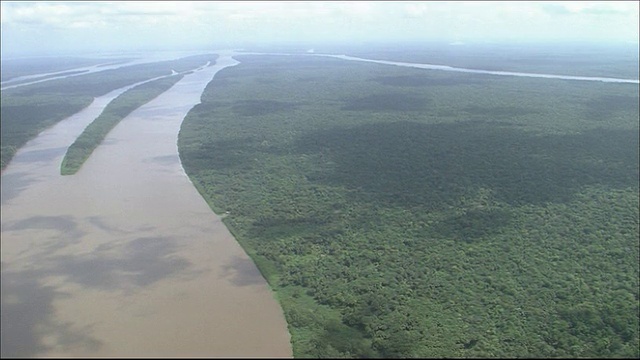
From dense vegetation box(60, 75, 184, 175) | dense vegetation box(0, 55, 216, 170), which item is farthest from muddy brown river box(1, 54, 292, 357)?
dense vegetation box(0, 55, 216, 170)

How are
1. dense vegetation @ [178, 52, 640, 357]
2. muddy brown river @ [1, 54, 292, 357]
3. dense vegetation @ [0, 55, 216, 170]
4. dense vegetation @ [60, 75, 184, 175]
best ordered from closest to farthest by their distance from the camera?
muddy brown river @ [1, 54, 292, 357]
dense vegetation @ [178, 52, 640, 357]
dense vegetation @ [60, 75, 184, 175]
dense vegetation @ [0, 55, 216, 170]

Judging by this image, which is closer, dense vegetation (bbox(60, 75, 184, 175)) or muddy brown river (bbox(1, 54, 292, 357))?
muddy brown river (bbox(1, 54, 292, 357))

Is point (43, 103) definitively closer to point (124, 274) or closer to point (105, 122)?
point (105, 122)

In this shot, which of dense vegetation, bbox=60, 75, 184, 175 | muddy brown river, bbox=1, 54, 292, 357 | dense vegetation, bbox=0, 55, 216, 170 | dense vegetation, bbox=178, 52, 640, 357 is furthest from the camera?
dense vegetation, bbox=0, 55, 216, 170

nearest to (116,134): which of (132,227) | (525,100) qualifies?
(132,227)

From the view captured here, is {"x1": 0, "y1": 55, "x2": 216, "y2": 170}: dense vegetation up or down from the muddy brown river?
up

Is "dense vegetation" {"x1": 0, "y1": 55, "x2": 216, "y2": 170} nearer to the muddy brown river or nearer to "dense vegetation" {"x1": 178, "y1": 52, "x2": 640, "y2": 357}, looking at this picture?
the muddy brown river

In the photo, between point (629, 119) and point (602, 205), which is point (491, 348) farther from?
point (629, 119)
